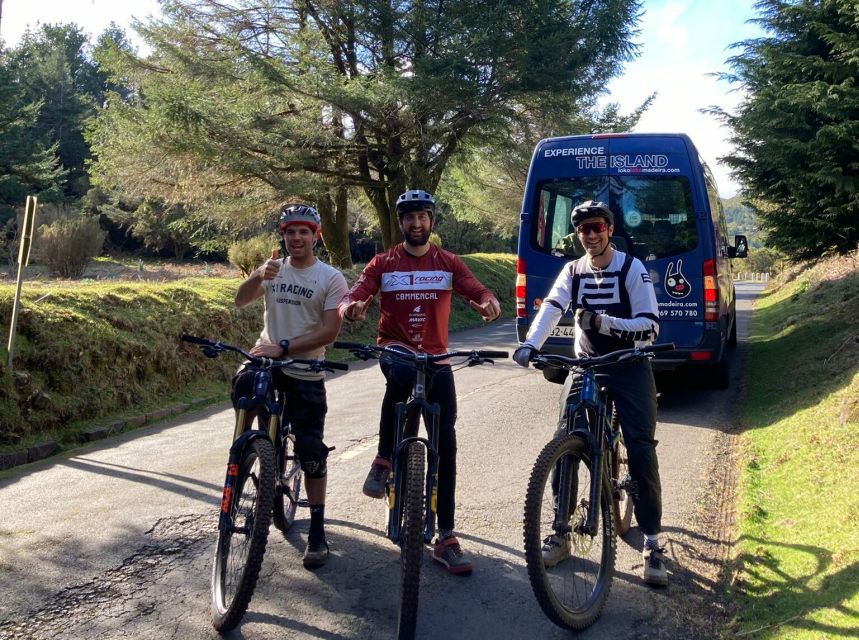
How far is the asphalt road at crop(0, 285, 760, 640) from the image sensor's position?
3789 mm

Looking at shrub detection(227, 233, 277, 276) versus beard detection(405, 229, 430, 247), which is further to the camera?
shrub detection(227, 233, 277, 276)

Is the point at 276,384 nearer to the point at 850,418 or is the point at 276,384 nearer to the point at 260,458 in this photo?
the point at 260,458

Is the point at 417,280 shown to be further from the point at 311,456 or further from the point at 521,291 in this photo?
the point at 521,291

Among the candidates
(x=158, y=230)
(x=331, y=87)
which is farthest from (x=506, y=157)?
(x=158, y=230)

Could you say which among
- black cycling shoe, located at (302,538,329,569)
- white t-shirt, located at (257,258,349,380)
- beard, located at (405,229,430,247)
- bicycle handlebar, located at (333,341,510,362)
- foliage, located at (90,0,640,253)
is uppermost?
foliage, located at (90,0,640,253)

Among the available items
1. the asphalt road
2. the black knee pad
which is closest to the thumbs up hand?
the black knee pad

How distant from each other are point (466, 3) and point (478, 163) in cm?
659

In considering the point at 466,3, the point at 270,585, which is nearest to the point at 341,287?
the point at 270,585

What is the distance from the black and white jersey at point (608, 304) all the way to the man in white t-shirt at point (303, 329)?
1218 mm

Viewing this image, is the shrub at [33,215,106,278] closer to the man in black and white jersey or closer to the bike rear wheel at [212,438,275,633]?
the bike rear wheel at [212,438,275,633]

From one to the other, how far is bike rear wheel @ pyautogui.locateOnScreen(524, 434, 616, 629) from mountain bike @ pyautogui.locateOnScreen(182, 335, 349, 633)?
46.0 inches

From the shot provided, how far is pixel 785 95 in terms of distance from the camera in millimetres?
12203

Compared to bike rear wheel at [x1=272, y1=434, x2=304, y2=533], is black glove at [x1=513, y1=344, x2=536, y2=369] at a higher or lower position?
higher

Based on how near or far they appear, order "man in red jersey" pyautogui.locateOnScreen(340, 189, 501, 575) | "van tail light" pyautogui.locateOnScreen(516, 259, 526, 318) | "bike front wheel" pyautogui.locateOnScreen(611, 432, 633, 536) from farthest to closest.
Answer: "van tail light" pyautogui.locateOnScreen(516, 259, 526, 318), "bike front wheel" pyautogui.locateOnScreen(611, 432, 633, 536), "man in red jersey" pyautogui.locateOnScreen(340, 189, 501, 575)
